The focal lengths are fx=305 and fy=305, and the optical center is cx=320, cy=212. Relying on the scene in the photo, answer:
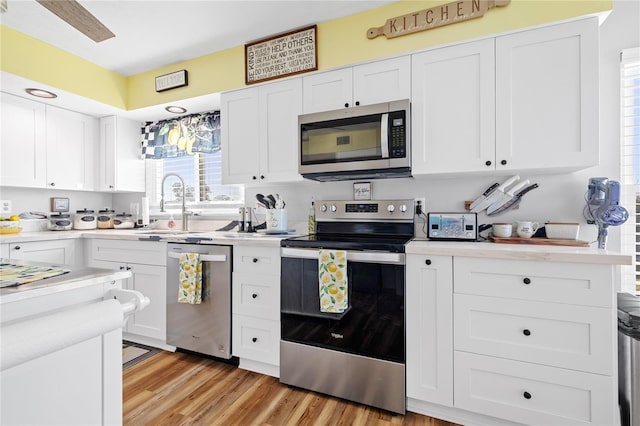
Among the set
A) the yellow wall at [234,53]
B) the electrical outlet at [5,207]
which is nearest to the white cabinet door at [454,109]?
the yellow wall at [234,53]

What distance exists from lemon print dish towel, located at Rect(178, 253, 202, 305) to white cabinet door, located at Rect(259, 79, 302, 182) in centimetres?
83

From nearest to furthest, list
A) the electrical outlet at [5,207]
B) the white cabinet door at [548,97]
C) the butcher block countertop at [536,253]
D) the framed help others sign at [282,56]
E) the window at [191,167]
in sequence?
the butcher block countertop at [536,253] < the white cabinet door at [548,97] < the framed help others sign at [282,56] < the electrical outlet at [5,207] < the window at [191,167]

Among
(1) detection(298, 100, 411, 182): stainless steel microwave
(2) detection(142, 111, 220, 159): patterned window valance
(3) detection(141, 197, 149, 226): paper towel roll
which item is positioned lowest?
(3) detection(141, 197, 149, 226): paper towel roll

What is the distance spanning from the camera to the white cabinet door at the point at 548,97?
1.63 m

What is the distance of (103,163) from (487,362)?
394cm

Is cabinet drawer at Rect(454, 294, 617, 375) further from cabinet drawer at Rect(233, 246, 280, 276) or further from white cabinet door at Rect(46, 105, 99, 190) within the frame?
white cabinet door at Rect(46, 105, 99, 190)

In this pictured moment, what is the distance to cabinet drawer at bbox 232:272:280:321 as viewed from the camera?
2.05 meters

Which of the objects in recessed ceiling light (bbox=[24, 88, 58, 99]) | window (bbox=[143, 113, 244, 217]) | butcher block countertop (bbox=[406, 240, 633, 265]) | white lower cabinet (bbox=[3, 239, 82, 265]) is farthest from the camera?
window (bbox=[143, 113, 244, 217])

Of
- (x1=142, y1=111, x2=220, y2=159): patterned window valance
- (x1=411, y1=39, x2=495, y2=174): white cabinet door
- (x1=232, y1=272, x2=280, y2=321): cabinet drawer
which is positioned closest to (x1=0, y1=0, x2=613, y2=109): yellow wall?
(x1=411, y1=39, x2=495, y2=174): white cabinet door

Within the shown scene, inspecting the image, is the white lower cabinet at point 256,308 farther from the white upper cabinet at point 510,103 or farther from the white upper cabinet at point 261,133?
the white upper cabinet at point 510,103

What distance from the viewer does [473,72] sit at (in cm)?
185

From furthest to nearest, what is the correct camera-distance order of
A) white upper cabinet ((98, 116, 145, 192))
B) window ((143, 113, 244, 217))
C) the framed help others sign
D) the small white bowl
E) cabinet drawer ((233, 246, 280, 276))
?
white upper cabinet ((98, 116, 145, 192))
window ((143, 113, 244, 217))
the framed help others sign
cabinet drawer ((233, 246, 280, 276))
the small white bowl

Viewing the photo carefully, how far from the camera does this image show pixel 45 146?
2955 millimetres

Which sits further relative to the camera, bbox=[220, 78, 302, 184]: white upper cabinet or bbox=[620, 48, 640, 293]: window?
bbox=[220, 78, 302, 184]: white upper cabinet
